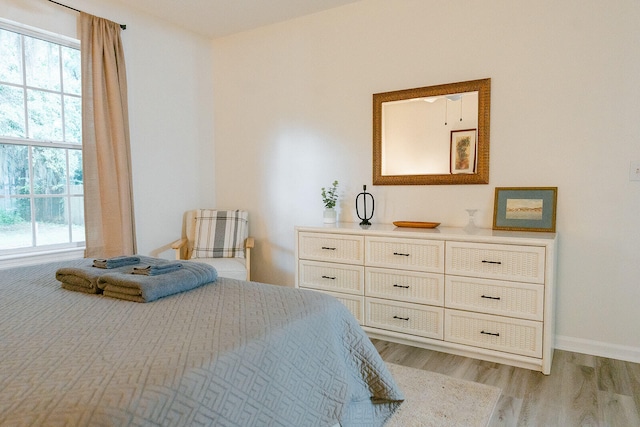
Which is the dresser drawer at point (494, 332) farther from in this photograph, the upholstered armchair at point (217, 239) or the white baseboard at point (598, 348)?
the upholstered armchair at point (217, 239)

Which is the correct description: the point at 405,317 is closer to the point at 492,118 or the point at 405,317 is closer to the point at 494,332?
the point at 494,332

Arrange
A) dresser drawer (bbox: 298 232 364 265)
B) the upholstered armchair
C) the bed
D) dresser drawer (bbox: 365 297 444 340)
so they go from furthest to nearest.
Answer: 1. the upholstered armchair
2. dresser drawer (bbox: 298 232 364 265)
3. dresser drawer (bbox: 365 297 444 340)
4. the bed

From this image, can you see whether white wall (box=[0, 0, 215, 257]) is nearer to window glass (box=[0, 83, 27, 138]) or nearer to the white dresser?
window glass (box=[0, 83, 27, 138])

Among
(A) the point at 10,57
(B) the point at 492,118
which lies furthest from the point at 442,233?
(A) the point at 10,57

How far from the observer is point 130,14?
3338mm

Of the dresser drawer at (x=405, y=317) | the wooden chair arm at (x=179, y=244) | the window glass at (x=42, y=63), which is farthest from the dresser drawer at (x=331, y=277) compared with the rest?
the window glass at (x=42, y=63)

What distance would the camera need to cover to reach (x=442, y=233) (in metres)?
2.51

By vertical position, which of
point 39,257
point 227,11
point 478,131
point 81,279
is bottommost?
point 39,257

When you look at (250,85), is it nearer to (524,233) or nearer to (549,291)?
(524,233)

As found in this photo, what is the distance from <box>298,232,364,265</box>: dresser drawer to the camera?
2801mm

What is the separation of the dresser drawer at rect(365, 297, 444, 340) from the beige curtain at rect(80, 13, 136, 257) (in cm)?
201

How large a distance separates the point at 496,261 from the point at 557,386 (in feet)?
2.32

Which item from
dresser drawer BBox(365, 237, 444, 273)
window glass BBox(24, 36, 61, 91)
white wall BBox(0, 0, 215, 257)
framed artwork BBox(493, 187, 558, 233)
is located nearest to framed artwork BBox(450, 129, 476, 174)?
framed artwork BBox(493, 187, 558, 233)

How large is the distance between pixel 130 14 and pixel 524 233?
11.5 ft
